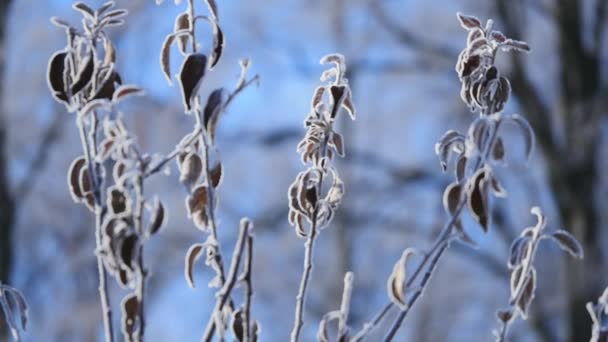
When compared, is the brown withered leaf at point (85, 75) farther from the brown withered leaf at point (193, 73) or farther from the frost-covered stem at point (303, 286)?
the frost-covered stem at point (303, 286)

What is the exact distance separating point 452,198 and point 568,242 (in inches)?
8.6

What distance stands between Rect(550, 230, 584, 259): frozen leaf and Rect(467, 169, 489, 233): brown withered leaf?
0.59 ft

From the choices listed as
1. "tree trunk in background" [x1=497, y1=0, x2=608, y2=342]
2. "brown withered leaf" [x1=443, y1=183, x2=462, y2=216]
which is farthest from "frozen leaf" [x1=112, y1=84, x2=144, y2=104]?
"tree trunk in background" [x1=497, y1=0, x2=608, y2=342]

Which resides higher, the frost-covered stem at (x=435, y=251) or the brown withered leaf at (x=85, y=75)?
the brown withered leaf at (x=85, y=75)

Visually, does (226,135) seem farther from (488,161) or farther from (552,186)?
(488,161)

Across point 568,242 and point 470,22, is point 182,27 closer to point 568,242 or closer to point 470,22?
point 470,22

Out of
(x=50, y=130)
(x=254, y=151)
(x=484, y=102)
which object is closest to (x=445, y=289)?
(x=254, y=151)

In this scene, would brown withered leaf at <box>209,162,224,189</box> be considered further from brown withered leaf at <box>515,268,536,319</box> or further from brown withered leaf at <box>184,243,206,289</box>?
Result: brown withered leaf at <box>515,268,536,319</box>

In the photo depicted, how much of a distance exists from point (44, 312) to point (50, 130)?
4.33 meters

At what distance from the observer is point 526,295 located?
5.07 ft

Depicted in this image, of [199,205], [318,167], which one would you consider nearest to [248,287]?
[199,205]

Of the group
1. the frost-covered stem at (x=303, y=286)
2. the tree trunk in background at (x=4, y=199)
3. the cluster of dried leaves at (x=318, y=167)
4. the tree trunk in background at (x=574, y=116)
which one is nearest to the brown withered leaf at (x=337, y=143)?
the cluster of dried leaves at (x=318, y=167)

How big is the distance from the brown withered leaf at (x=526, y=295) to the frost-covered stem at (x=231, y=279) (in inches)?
17.1

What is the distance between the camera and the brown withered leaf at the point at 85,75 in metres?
1.47
